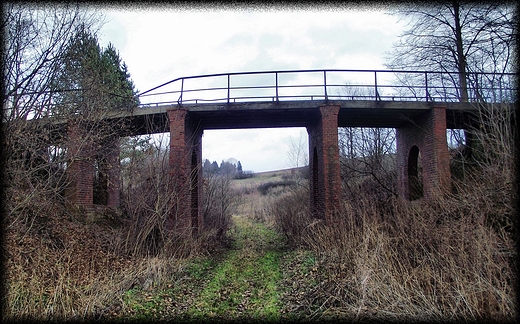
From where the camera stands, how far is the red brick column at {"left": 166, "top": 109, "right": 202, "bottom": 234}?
12.5 m

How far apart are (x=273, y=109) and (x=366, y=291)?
855cm

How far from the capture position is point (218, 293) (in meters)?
8.84

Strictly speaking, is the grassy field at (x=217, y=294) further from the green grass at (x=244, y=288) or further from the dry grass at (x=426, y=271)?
the dry grass at (x=426, y=271)

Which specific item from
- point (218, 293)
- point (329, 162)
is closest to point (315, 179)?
point (329, 162)

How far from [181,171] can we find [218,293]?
547cm

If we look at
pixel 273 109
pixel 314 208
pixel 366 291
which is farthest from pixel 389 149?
pixel 366 291

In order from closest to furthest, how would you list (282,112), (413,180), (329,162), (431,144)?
1. (329,162)
2. (431,144)
3. (282,112)
4. (413,180)

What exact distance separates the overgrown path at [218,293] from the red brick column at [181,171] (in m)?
1.61

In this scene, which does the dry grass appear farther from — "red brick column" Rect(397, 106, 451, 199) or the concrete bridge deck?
the concrete bridge deck

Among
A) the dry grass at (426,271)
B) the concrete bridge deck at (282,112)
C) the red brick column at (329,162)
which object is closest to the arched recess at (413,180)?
the concrete bridge deck at (282,112)

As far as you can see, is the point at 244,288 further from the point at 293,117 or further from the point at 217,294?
the point at 293,117

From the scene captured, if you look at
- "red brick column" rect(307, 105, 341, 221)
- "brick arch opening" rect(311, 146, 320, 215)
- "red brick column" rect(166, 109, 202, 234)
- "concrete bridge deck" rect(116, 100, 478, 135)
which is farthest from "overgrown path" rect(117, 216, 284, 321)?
"concrete bridge deck" rect(116, 100, 478, 135)

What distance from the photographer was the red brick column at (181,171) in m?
12.5

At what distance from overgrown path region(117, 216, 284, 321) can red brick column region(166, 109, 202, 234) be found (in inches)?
63.3
